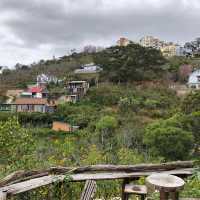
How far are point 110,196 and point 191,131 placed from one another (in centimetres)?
1167

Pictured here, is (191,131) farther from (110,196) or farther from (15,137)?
(110,196)

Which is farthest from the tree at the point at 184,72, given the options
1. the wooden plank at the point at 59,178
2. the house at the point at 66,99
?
the wooden plank at the point at 59,178

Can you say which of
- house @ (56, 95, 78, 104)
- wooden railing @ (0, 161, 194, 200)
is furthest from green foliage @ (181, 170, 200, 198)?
house @ (56, 95, 78, 104)

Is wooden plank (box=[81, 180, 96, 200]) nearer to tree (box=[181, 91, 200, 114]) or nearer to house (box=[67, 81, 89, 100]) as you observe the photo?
tree (box=[181, 91, 200, 114])

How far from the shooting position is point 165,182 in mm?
2943

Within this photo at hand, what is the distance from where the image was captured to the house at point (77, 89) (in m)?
27.2

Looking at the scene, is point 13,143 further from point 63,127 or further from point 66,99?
point 66,99

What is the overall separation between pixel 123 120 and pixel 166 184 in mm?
17749

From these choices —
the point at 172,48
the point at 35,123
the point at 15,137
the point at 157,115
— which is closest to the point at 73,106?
the point at 35,123

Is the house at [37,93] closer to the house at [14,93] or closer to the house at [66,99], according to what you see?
the house at [14,93]

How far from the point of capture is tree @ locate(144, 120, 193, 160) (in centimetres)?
1430

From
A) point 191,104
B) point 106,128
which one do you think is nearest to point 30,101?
point 106,128

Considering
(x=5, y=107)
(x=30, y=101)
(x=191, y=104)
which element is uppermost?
(x=191, y=104)

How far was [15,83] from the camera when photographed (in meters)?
35.2
